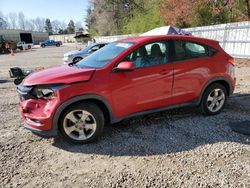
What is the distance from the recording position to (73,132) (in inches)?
158

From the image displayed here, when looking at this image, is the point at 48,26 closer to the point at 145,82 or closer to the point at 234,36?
the point at 234,36

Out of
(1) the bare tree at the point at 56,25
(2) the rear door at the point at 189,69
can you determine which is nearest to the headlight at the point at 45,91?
(2) the rear door at the point at 189,69

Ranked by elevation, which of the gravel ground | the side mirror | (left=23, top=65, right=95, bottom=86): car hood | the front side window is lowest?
the gravel ground

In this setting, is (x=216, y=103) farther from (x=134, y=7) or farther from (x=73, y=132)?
(x=134, y=7)

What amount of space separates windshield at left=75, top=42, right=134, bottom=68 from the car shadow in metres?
1.23

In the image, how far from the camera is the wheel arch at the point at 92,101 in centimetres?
373

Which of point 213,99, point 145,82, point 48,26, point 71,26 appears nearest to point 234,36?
point 213,99

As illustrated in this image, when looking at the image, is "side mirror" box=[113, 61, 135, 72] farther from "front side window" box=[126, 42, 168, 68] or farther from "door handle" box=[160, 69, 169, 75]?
"door handle" box=[160, 69, 169, 75]

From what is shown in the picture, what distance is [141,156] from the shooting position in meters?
3.64

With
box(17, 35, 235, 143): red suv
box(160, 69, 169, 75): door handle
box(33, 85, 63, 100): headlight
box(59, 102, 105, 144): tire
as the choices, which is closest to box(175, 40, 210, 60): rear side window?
box(17, 35, 235, 143): red suv

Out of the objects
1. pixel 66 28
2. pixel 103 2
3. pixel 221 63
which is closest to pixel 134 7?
pixel 103 2

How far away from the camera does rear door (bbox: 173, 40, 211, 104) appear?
4590 millimetres

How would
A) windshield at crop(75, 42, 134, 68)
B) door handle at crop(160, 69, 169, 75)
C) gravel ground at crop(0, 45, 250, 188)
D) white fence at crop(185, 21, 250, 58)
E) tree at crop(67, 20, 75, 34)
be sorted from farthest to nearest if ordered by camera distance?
tree at crop(67, 20, 75, 34) → white fence at crop(185, 21, 250, 58) → door handle at crop(160, 69, 169, 75) → windshield at crop(75, 42, 134, 68) → gravel ground at crop(0, 45, 250, 188)

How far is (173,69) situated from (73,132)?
6.80 ft
